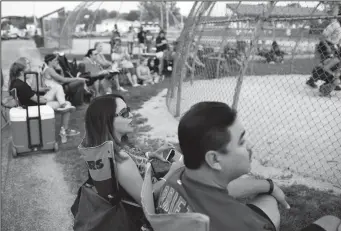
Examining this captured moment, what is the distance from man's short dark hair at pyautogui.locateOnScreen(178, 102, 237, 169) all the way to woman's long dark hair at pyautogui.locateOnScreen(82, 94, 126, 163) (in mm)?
758

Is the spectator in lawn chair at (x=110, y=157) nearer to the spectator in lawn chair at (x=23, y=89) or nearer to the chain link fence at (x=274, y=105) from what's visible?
the chain link fence at (x=274, y=105)

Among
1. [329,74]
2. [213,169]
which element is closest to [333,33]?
[329,74]

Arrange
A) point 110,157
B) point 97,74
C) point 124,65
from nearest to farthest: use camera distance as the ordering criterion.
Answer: point 110,157 → point 97,74 → point 124,65

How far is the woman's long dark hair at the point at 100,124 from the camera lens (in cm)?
210

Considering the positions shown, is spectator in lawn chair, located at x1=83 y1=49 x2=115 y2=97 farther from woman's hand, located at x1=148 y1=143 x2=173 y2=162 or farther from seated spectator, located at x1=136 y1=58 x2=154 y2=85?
woman's hand, located at x1=148 y1=143 x2=173 y2=162

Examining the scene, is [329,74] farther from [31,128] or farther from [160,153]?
[160,153]

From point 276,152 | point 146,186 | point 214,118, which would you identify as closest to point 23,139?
point 276,152

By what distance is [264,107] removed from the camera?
7.08 metres

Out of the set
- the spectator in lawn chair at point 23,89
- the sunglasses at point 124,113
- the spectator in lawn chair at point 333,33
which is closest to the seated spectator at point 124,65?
the spectator in lawn chair at point 23,89

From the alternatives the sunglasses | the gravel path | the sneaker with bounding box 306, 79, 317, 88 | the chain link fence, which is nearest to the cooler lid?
the gravel path

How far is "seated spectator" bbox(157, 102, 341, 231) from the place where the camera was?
1.32 meters

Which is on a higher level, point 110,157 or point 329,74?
point 110,157

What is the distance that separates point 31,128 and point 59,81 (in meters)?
2.34

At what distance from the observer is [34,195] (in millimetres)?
3816
